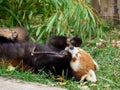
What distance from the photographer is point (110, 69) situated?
5.18 m

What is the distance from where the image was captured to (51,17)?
248 inches

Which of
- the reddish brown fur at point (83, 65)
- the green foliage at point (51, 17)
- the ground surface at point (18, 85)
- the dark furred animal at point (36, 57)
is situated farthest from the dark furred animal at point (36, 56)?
the green foliage at point (51, 17)

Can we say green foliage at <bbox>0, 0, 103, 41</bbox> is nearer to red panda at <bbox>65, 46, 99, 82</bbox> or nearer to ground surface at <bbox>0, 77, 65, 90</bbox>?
red panda at <bbox>65, 46, 99, 82</bbox>

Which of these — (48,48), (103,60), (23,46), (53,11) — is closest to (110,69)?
(103,60)

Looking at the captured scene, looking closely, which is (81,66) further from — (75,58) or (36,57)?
(36,57)

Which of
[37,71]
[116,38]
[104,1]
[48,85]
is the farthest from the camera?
[104,1]

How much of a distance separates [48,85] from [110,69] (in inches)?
46.2

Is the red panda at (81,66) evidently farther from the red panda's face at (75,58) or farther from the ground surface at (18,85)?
the ground surface at (18,85)

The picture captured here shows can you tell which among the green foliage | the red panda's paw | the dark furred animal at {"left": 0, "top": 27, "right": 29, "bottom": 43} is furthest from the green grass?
the green foliage

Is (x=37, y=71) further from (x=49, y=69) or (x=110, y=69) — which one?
(x=110, y=69)

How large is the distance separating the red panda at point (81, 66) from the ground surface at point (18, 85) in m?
0.46

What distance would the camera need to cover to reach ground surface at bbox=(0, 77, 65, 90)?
4.07 m

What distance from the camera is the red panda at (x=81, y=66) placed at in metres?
4.55

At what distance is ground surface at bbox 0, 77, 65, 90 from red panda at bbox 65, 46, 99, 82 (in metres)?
0.46
